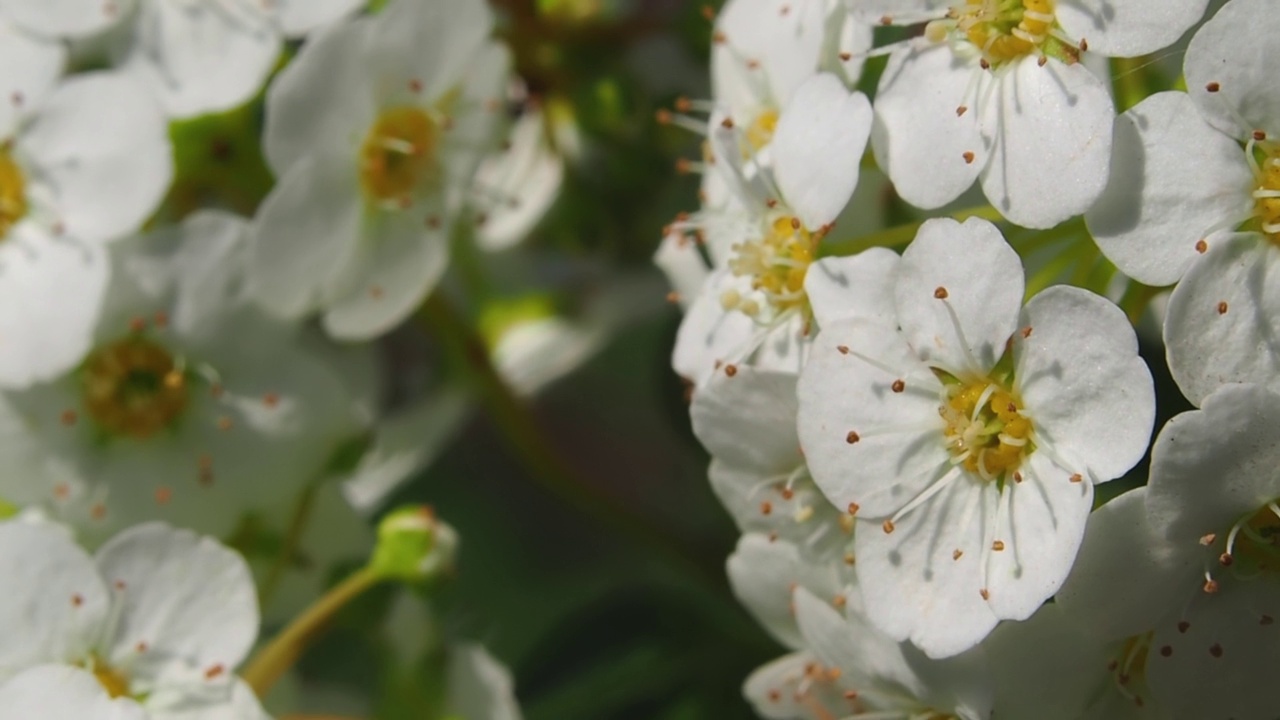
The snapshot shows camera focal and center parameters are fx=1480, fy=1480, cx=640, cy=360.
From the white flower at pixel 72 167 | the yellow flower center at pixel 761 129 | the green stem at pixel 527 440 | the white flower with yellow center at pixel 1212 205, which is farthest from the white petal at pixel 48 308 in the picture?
the white flower with yellow center at pixel 1212 205

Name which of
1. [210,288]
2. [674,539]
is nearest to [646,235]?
[674,539]

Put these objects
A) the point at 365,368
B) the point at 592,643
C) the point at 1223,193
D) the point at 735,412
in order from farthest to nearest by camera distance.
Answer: the point at 592,643 < the point at 365,368 < the point at 735,412 < the point at 1223,193

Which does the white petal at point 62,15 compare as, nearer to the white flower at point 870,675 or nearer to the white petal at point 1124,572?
the white flower at point 870,675

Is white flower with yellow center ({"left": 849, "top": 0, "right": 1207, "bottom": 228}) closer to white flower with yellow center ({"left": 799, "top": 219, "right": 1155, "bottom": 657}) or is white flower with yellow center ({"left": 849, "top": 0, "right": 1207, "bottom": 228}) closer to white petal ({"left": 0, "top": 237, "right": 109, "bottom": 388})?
white flower with yellow center ({"left": 799, "top": 219, "right": 1155, "bottom": 657})

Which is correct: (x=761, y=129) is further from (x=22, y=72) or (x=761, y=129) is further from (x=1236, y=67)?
(x=22, y=72)

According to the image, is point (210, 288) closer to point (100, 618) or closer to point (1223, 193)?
point (100, 618)

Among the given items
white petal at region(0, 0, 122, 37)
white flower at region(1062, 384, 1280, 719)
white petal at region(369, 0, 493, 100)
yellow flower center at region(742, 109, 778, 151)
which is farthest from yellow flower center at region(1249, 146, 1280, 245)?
white petal at region(0, 0, 122, 37)

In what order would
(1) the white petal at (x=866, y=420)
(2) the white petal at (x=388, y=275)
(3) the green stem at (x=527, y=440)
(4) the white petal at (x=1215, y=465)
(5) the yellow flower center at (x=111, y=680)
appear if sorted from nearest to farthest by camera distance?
1. (4) the white petal at (x=1215, y=465)
2. (1) the white petal at (x=866, y=420)
3. (5) the yellow flower center at (x=111, y=680)
4. (2) the white petal at (x=388, y=275)
5. (3) the green stem at (x=527, y=440)
